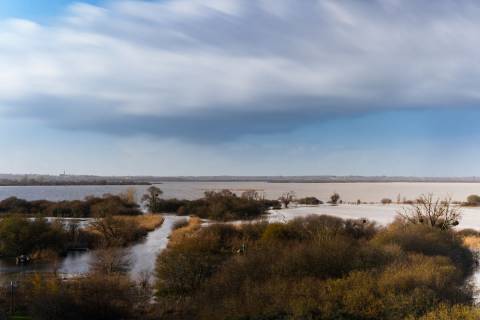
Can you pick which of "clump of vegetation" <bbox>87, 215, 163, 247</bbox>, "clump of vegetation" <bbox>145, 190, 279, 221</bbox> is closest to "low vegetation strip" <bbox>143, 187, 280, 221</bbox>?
"clump of vegetation" <bbox>145, 190, 279, 221</bbox>

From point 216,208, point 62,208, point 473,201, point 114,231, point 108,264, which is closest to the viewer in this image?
point 108,264

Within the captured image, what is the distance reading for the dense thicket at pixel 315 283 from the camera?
1565 centimetres

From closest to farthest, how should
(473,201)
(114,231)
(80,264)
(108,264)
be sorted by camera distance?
1. (108,264)
2. (80,264)
3. (114,231)
4. (473,201)

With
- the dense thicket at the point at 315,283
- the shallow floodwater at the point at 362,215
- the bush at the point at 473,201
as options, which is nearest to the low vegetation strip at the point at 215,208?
the shallow floodwater at the point at 362,215

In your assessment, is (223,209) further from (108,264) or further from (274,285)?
(274,285)

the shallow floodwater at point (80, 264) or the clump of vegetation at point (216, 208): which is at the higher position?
the clump of vegetation at point (216, 208)

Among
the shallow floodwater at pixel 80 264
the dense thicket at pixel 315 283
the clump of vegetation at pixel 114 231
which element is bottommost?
the shallow floodwater at pixel 80 264

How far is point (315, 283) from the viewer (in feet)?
58.7

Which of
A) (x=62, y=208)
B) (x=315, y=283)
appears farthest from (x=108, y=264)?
(x=62, y=208)

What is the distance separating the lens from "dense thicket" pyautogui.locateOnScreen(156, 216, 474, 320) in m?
15.6

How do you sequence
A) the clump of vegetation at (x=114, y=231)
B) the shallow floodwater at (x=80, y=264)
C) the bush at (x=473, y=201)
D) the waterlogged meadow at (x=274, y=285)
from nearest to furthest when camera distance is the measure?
the waterlogged meadow at (x=274, y=285) < the shallow floodwater at (x=80, y=264) < the clump of vegetation at (x=114, y=231) < the bush at (x=473, y=201)

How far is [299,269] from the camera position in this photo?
2034 cm

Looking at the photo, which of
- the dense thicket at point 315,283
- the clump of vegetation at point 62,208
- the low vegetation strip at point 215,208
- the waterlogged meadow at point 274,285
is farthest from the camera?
the clump of vegetation at point 62,208

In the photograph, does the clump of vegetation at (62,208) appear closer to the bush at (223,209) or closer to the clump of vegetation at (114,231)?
the bush at (223,209)
